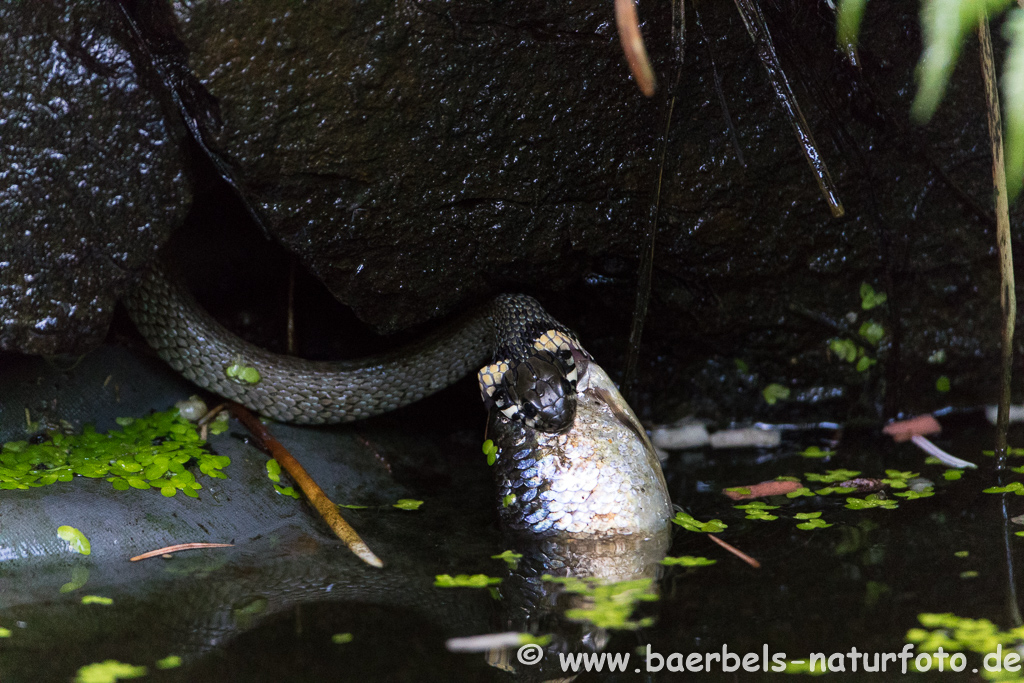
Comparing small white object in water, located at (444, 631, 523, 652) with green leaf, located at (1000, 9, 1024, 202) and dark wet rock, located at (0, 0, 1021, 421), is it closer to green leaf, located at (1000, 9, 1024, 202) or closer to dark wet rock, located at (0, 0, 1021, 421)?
dark wet rock, located at (0, 0, 1021, 421)

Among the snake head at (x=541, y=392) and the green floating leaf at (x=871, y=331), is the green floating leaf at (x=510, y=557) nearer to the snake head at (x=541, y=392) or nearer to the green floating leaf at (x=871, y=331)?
the snake head at (x=541, y=392)

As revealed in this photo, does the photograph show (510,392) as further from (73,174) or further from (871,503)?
(73,174)

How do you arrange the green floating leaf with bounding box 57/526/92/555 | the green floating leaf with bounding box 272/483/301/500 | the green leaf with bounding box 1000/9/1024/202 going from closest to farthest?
the green leaf with bounding box 1000/9/1024/202 → the green floating leaf with bounding box 57/526/92/555 → the green floating leaf with bounding box 272/483/301/500

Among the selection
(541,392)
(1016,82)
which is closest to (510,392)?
(541,392)

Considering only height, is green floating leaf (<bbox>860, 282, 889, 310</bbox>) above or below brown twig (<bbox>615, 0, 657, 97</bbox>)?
below

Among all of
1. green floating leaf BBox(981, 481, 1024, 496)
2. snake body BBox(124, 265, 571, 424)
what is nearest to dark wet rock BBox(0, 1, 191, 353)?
snake body BBox(124, 265, 571, 424)

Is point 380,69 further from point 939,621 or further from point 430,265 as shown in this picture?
point 939,621
